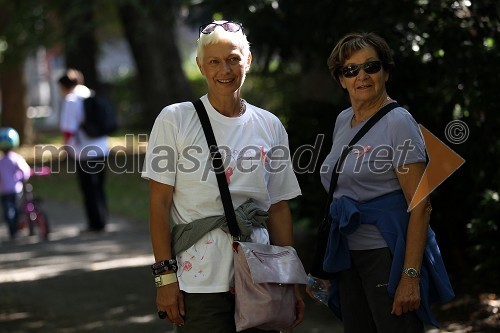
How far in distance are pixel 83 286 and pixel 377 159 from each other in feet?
18.2

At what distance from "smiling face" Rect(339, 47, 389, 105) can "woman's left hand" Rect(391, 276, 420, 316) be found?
0.84m

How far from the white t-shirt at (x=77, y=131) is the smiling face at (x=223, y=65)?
843 centimetres

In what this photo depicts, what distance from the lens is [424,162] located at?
430 cm

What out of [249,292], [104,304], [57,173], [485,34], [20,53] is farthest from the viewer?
[57,173]

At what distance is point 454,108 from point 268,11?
6.82 ft

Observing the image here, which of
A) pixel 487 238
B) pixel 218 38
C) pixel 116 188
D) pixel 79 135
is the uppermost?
pixel 79 135

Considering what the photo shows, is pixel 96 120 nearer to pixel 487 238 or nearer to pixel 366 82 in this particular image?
pixel 487 238

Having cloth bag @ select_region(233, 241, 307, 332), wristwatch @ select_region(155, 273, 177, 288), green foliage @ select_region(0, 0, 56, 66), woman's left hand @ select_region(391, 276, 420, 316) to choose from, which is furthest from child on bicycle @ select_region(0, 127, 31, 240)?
woman's left hand @ select_region(391, 276, 420, 316)

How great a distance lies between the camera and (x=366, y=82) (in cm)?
443

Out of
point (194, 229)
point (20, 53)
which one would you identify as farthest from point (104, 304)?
point (20, 53)

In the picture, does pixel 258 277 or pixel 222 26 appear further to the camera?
pixel 222 26

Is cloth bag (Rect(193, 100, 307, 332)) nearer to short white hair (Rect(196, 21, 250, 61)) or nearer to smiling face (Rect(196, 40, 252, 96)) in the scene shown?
smiling face (Rect(196, 40, 252, 96))

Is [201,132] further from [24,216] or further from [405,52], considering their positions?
[24,216]

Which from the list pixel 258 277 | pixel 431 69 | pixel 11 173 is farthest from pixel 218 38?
pixel 11 173
